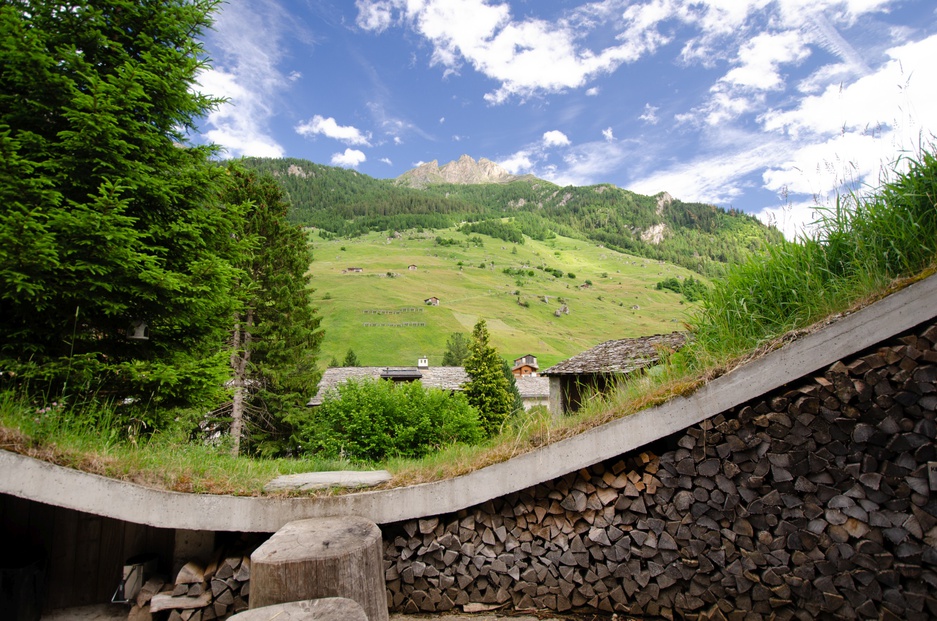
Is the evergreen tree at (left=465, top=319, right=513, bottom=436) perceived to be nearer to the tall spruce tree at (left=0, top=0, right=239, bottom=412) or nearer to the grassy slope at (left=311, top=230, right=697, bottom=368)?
the tall spruce tree at (left=0, top=0, right=239, bottom=412)

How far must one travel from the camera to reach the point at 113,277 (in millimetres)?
5855

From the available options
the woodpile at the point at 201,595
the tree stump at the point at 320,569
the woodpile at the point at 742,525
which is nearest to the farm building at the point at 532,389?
→ the woodpile at the point at 742,525

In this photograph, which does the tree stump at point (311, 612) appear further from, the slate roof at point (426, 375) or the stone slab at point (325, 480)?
the slate roof at point (426, 375)

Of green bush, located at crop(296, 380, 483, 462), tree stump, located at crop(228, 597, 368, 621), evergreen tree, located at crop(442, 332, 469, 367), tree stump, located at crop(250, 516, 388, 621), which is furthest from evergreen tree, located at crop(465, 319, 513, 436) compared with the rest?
evergreen tree, located at crop(442, 332, 469, 367)

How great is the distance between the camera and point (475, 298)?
393 ft

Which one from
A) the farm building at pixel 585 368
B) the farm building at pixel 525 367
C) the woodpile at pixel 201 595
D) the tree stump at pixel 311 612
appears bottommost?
the woodpile at pixel 201 595

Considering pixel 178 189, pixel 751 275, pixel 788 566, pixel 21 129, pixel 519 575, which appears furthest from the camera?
pixel 178 189

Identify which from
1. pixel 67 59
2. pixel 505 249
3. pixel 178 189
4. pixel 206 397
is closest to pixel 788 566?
pixel 206 397

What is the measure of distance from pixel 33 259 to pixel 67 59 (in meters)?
3.01

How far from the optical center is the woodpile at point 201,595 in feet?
12.6

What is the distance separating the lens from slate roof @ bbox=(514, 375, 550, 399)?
4507cm

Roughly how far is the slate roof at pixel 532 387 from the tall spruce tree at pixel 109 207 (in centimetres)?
3699

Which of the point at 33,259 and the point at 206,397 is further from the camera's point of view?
the point at 206,397

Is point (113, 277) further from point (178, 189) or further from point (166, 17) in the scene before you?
point (166, 17)
